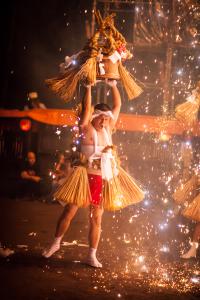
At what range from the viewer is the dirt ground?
3912 millimetres

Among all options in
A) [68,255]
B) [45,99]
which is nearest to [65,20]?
[45,99]

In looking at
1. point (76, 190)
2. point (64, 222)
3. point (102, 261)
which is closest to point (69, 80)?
point (76, 190)

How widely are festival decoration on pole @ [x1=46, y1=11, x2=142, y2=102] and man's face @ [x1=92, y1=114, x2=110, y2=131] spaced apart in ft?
1.43

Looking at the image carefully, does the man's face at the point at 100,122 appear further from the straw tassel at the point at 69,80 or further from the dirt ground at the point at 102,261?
the dirt ground at the point at 102,261

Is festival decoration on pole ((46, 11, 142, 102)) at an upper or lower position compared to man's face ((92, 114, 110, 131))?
upper

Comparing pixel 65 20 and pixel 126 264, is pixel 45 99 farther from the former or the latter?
pixel 126 264

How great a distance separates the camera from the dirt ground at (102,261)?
12.8 ft

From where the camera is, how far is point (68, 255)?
5.16 metres

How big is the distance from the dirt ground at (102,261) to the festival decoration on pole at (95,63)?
210cm

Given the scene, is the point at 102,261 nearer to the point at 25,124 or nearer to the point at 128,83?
the point at 128,83

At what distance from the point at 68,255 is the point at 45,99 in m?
12.1

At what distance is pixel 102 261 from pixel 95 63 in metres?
2.49

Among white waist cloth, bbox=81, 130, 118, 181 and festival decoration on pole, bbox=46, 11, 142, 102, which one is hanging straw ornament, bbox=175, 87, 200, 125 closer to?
festival decoration on pole, bbox=46, 11, 142, 102

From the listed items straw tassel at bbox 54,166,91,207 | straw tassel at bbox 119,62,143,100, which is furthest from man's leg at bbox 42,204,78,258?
straw tassel at bbox 119,62,143,100
